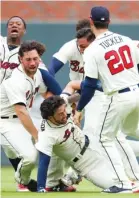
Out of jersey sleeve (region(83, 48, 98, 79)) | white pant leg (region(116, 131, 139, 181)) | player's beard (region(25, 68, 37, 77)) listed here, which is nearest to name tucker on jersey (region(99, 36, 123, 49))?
jersey sleeve (region(83, 48, 98, 79))

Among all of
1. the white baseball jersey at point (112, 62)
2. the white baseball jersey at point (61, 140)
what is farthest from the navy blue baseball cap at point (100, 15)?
the white baseball jersey at point (61, 140)

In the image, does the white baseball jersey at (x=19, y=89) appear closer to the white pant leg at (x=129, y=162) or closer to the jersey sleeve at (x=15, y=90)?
the jersey sleeve at (x=15, y=90)

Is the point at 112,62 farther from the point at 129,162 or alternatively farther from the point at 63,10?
the point at 63,10

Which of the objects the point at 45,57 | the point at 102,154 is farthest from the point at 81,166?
the point at 45,57

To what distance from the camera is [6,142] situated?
10.6 m

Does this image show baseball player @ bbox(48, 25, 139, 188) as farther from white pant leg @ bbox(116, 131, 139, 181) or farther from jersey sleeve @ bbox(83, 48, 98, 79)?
jersey sleeve @ bbox(83, 48, 98, 79)

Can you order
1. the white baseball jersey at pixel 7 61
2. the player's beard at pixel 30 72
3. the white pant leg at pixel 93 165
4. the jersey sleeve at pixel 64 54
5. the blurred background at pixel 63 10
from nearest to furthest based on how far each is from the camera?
1. the white pant leg at pixel 93 165
2. the player's beard at pixel 30 72
3. the white baseball jersey at pixel 7 61
4. the jersey sleeve at pixel 64 54
5. the blurred background at pixel 63 10

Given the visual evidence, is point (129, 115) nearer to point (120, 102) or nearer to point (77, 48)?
point (120, 102)

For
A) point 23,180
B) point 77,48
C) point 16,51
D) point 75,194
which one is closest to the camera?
point 75,194

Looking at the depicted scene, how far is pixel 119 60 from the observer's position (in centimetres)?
988

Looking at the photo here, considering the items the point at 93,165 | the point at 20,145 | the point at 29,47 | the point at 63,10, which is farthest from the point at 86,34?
the point at 63,10

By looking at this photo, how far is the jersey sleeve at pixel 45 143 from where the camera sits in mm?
9828

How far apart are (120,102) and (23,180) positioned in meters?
1.36

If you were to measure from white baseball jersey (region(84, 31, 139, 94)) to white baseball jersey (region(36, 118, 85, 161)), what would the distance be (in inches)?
20.6
